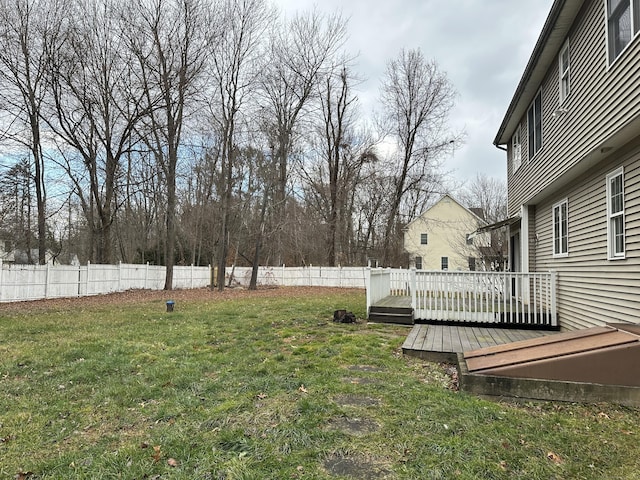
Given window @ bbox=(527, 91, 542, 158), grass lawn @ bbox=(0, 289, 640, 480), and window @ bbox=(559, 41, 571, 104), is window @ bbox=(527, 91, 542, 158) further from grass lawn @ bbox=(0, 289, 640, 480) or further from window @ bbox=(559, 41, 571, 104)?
grass lawn @ bbox=(0, 289, 640, 480)

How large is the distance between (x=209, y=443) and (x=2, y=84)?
58.2ft

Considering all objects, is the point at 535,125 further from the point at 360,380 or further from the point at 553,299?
the point at 360,380

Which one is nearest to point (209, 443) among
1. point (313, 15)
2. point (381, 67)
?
point (313, 15)

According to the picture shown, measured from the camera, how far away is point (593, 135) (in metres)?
5.50

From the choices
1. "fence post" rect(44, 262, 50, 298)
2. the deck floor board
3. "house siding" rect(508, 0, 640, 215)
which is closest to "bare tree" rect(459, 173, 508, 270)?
"house siding" rect(508, 0, 640, 215)

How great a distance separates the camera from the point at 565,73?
270 inches

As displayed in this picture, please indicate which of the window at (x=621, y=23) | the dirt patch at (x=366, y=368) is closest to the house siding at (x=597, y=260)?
the window at (x=621, y=23)

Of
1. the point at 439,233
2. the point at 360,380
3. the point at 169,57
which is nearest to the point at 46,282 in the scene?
the point at 169,57

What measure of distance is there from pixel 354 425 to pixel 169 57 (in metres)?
18.7

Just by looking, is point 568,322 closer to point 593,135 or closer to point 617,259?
point 617,259

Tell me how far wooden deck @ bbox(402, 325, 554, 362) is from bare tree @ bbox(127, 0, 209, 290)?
14098 millimetres

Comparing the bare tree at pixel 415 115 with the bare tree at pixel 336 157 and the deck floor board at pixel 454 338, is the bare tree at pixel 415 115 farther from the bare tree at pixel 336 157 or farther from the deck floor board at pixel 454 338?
the deck floor board at pixel 454 338

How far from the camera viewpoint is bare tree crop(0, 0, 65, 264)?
48.4 ft

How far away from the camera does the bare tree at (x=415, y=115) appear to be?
25891 mm
